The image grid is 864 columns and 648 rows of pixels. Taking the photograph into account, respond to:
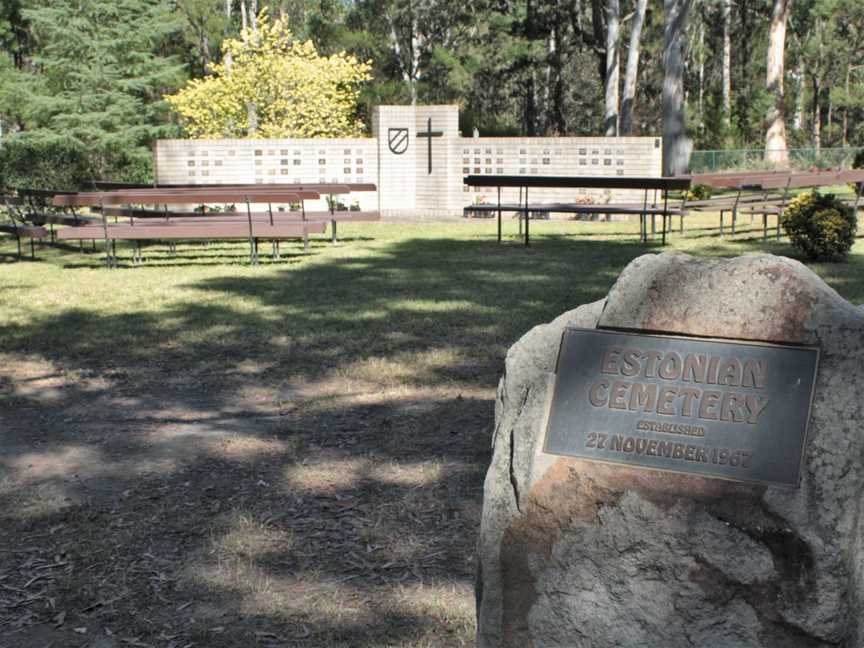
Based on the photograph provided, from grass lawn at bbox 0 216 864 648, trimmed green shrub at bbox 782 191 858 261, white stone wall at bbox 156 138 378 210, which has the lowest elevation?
grass lawn at bbox 0 216 864 648

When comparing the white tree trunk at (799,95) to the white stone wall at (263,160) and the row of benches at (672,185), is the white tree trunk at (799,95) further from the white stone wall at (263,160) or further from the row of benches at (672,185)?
the row of benches at (672,185)

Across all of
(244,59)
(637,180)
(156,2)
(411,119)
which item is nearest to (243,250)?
(637,180)

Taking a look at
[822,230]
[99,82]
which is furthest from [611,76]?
[822,230]

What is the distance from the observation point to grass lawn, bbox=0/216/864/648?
11.5ft

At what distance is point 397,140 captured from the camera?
2183 cm

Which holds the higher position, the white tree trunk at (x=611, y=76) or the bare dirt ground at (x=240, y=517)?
the white tree trunk at (x=611, y=76)

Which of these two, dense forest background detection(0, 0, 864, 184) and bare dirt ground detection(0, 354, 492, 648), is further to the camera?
dense forest background detection(0, 0, 864, 184)

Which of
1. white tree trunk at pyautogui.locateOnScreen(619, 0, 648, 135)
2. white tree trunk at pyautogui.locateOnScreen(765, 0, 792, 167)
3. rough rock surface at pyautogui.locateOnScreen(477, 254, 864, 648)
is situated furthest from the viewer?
white tree trunk at pyautogui.locateOnScreen(765, 0, 792, 167)

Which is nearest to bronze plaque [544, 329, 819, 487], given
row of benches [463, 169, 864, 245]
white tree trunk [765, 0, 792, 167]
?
row of benches [463, 169, 864, 245]

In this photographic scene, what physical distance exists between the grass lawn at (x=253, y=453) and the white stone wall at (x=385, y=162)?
11.1 metres

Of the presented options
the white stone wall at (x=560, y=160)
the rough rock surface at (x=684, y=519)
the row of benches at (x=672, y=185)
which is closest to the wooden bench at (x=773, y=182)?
the row of benches at (x=672, y=185)

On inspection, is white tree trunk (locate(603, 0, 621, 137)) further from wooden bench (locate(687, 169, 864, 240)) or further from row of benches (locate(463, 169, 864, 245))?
wooden bench (locate(687, 169, 864, 240))

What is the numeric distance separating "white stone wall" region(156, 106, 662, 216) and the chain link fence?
15.8m

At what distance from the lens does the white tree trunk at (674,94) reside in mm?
26812
